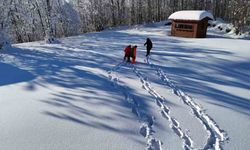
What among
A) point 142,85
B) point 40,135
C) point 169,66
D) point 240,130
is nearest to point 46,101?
point 40,135

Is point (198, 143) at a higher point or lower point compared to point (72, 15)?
lower

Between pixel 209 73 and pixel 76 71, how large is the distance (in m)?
7.38

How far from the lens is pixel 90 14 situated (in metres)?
50.3

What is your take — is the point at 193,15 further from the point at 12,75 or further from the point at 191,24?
the point at 12,75

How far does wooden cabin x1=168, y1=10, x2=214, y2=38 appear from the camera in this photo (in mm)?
28672

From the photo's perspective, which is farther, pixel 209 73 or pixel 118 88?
pixel 209 73

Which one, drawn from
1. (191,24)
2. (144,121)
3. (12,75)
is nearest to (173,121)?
(144,121)

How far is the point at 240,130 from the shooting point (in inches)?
307

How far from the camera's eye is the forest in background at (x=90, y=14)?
33.6 m

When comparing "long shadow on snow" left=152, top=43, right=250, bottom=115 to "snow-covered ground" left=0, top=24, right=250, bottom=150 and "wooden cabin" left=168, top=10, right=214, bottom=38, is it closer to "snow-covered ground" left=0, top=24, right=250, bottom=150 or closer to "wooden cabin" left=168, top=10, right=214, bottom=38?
"snow-covered ground" left=0, top=24, right=250, bottom=150

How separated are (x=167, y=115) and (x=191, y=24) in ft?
73.0

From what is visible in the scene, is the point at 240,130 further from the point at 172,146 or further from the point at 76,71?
the point at 76,71

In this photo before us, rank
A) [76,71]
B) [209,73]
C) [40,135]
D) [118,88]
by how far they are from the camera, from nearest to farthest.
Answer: [40,135] → [118,88] → [209,73] → [76,71]

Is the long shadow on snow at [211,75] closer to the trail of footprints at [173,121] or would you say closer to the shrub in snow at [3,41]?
the trail of footprints at [173,121]
